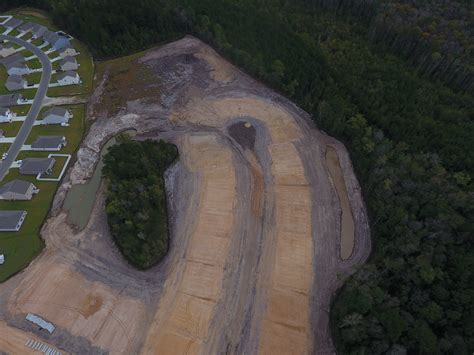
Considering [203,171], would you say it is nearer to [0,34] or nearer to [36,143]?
[36,143]

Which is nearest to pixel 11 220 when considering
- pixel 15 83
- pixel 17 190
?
pixel 17 190

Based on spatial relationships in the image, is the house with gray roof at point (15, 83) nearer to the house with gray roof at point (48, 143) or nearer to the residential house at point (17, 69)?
the residential house at point (17, 69)

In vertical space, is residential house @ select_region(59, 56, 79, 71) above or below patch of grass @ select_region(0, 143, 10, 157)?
above

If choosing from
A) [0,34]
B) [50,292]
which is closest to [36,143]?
[50,292]

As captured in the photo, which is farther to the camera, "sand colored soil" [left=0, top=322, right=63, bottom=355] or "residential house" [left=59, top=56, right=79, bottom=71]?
"residential house" [left=59, top=56, right=79, bottom=71]

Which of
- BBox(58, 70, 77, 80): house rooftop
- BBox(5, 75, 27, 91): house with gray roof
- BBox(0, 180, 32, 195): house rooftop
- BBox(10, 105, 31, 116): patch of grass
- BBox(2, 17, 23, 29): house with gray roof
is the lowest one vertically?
BBox(10, 105, 31, 116): patch of grass

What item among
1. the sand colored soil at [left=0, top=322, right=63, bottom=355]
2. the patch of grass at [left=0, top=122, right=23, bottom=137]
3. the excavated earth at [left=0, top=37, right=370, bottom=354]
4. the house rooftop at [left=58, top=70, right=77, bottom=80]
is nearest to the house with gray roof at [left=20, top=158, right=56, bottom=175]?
the excavated earth at [left=0, top=37, right=370, bottom=354]

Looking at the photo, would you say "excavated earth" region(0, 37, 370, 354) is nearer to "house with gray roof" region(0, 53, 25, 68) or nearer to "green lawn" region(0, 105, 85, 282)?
"green lawn" region(0, 105, 85, 282)

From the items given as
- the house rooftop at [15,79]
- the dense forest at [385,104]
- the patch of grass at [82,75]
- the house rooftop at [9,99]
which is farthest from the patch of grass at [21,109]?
the dense forest at [385,104]
